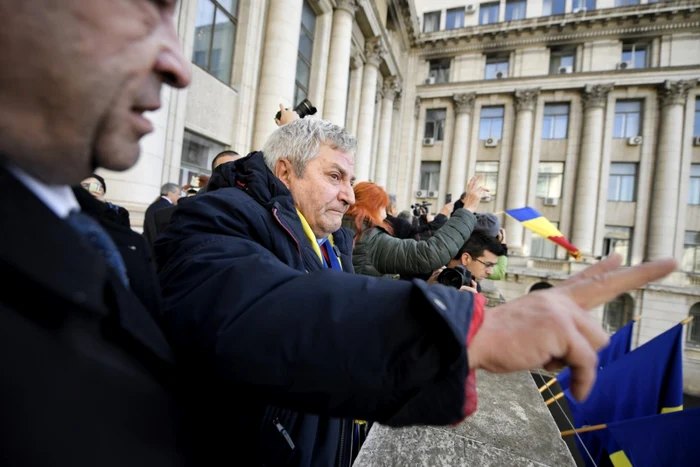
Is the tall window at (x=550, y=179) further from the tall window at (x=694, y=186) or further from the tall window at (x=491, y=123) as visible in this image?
the tall window at (x=694, y=186)


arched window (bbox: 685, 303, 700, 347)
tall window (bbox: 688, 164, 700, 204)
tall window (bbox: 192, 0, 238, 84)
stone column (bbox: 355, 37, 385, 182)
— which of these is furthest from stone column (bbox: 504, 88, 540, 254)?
tall window (bbox: 192, 0, 238, 84)

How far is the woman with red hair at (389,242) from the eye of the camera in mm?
2549

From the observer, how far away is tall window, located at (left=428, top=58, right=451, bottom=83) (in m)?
21.1

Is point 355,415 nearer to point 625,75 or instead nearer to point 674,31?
point 625,75

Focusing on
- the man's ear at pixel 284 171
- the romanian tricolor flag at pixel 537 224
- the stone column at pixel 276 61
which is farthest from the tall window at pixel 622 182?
the man's ear at pixel 284 171

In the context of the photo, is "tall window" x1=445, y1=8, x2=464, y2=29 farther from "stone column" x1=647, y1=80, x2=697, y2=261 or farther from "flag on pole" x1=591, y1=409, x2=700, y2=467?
"flag on pole" x1=591, y1=409, x2=700, y2=467

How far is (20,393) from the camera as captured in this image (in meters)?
0.40

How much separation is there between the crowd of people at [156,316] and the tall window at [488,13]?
24.6m

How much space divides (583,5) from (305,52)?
58.7 feet

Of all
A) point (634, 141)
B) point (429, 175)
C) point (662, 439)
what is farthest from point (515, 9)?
point (662, 439)

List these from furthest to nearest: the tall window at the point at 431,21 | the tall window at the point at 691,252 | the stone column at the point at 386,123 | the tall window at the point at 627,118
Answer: the tall window at the point at 431,21
the tall window at the point at 627,118
the stone column at the point at 386,123
the tall window at the point at 691,252

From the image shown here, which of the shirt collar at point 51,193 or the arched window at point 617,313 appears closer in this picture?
the shirt collar at point 51,193

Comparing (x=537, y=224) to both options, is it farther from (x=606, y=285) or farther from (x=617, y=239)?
(x=617, y=239)

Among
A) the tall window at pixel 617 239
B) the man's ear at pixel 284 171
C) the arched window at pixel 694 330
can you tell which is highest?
the tall window at pixel 617 239
